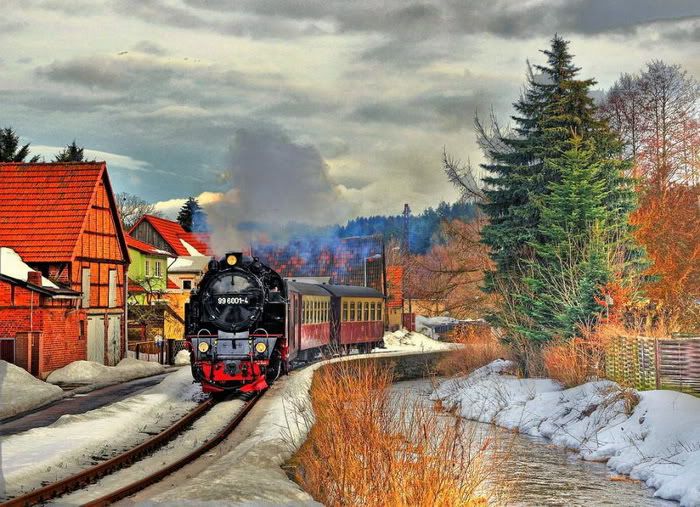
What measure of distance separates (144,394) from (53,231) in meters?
13.0

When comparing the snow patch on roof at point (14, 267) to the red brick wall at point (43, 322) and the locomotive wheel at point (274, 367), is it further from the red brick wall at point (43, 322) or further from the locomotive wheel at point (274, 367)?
the locomotive wheel at point (274, 367)

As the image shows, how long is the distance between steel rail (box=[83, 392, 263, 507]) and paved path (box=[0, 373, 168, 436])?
13.4 ft

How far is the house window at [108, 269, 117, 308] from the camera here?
35.8 metres

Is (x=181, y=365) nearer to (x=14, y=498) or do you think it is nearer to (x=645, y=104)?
(x=645, y=104)

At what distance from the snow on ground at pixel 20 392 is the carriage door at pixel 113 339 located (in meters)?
10.2

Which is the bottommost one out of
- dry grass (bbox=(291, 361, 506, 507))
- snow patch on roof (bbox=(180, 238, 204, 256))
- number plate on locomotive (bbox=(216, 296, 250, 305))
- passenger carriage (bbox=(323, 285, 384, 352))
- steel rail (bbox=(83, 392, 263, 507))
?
steel rail (bbox=(83, 392, 263, 507))

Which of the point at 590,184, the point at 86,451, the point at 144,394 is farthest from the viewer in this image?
the point at 590,184

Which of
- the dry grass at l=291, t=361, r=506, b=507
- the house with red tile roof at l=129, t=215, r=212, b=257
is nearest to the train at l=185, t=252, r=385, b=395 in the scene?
the dry grass at l=291, t=361, r=506, b=507

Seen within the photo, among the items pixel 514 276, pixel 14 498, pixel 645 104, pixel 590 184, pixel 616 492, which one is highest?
pixel 645 104

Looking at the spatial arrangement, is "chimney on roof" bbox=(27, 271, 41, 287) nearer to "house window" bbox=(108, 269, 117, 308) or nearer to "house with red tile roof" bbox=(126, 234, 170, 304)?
"house window" bbox=(108, 269, 117, 308)

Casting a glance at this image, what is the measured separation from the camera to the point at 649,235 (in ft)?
102

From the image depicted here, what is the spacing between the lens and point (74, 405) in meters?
21.6

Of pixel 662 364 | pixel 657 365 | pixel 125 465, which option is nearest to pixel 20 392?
Answer: pixel 125 465

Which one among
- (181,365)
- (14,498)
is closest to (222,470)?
(14,498)
